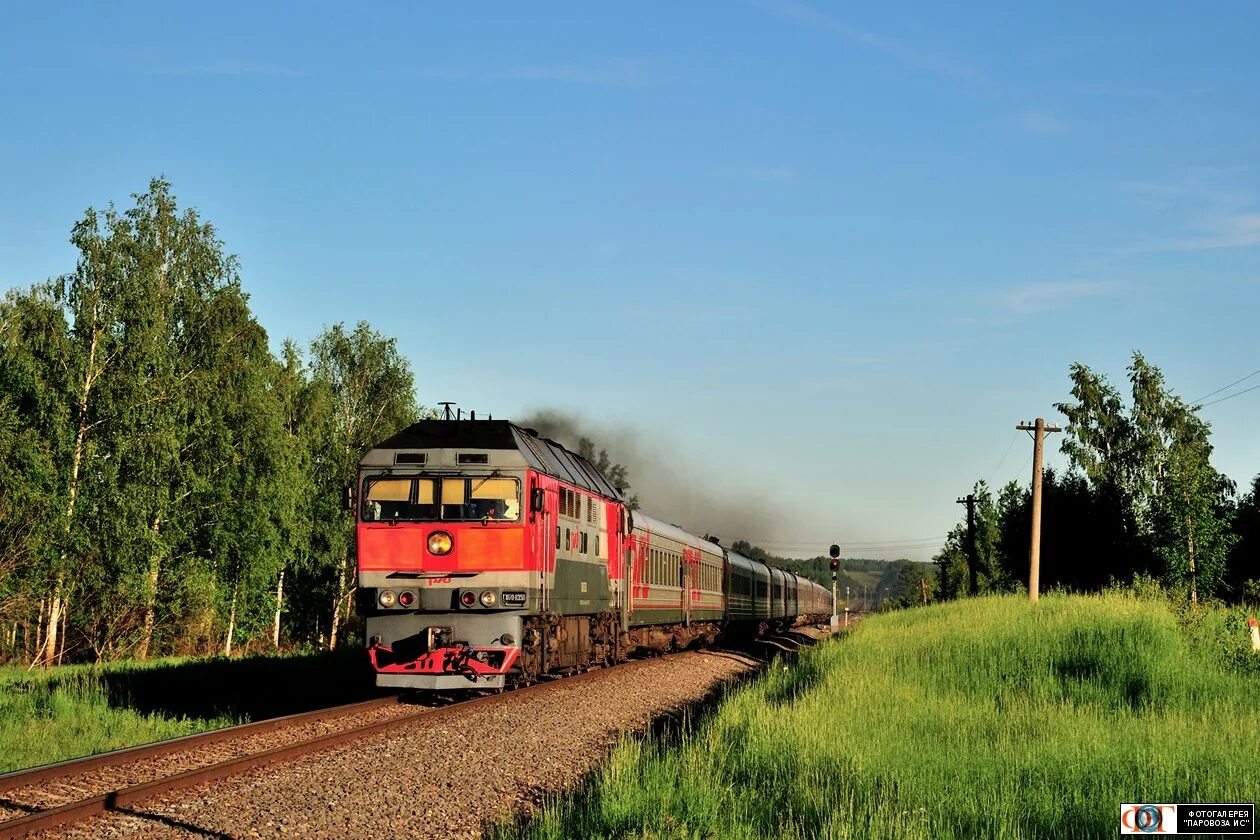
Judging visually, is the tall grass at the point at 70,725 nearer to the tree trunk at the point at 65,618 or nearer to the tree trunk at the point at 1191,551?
the tree trunk at the point at 65,618

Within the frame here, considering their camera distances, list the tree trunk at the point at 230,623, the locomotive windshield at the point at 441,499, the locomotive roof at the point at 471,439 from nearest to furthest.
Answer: the locomotive windshield at the point at 441,499, the locomotive roof at the point at 471,439, the tree trunk at the point at 230,623

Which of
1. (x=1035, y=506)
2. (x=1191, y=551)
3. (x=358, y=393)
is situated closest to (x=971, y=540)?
(x=1191, y=551)

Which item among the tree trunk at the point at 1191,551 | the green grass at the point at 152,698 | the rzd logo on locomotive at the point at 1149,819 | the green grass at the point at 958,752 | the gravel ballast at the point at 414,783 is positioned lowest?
the green grass at the point at 152,698

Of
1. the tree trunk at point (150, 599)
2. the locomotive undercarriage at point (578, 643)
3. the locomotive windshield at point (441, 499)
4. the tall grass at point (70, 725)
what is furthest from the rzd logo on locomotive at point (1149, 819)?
the tree trunk at point (150, 599)

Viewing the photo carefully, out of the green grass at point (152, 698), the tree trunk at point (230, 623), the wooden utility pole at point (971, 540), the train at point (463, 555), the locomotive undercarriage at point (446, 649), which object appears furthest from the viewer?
the wooden utility pole at point (971, 540)

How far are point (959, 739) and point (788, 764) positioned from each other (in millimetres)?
2214

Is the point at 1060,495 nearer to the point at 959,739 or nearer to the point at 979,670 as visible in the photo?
the point at 979,670

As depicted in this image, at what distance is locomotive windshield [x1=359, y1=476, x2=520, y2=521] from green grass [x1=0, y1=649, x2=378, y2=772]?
3.36 meters

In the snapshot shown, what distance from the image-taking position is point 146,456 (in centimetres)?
3572

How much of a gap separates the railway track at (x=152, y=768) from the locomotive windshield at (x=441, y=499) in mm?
2925

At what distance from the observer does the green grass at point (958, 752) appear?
9.05 metres

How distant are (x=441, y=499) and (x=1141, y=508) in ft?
185

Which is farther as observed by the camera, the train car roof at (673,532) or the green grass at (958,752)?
the train car roof at (673,532)

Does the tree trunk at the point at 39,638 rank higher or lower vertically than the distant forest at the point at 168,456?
lower
